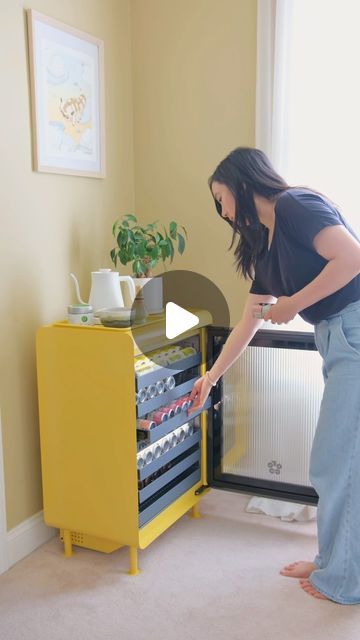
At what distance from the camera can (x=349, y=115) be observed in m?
2.23

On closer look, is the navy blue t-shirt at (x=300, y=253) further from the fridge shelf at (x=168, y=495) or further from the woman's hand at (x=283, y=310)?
the fridge shelf at (x=168, y=495)

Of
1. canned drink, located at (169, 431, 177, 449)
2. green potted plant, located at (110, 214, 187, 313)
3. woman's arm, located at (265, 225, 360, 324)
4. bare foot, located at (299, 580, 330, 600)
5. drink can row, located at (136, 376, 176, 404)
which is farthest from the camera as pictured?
green potted plant, located at (110, 214, 187, 313)

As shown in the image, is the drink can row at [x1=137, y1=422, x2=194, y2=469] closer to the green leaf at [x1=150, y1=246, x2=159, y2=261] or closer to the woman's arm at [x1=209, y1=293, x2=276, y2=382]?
the woman's arm at [x1=209, y1=293, x2=276, y2=382]

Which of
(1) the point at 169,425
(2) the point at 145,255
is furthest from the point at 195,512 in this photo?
(2) the point at 145,255

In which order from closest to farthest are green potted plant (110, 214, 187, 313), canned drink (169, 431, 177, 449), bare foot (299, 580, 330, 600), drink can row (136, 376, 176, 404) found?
bare foot (299, 580, 330, 600) < drink can row (136, 376, 176, 404) < canned drink (169, 431, 177, 449) < green potted plant (110, 214, 187, 313)

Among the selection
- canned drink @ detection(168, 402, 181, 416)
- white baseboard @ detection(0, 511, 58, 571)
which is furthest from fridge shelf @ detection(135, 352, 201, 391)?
white baseboard @ detection(0, 511, 58, 571)

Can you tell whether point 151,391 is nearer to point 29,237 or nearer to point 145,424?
point 145,424

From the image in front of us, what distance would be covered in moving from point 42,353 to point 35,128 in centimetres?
74

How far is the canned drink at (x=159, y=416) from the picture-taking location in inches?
81.1

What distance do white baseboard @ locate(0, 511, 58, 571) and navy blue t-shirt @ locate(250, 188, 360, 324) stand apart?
115 cm

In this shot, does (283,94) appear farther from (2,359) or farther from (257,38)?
(2,359)

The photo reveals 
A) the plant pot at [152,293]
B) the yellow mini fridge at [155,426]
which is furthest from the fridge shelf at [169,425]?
the plant pot at [152,293]

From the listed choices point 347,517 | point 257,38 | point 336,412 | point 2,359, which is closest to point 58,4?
point 257,38

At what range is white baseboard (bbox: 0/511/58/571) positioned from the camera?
2.09 metres
